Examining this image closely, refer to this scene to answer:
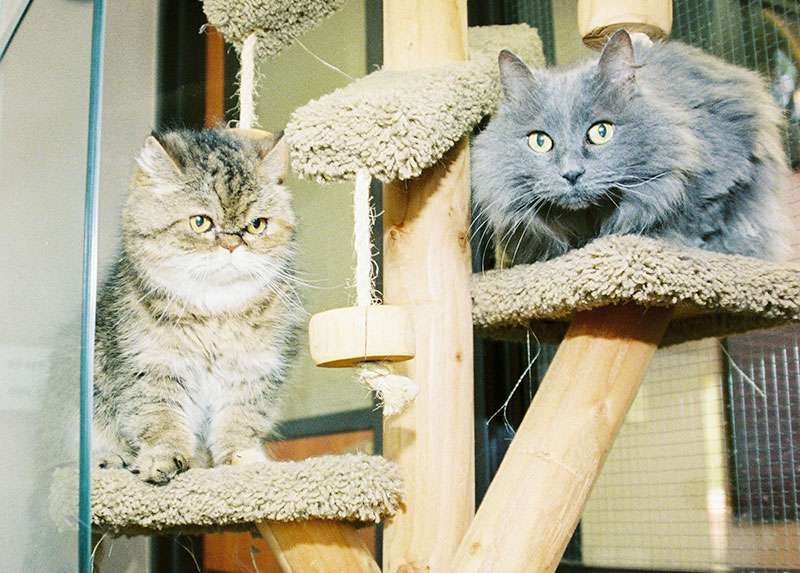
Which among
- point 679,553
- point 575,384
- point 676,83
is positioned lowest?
point 679,553

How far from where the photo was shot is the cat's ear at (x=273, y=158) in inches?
54.1

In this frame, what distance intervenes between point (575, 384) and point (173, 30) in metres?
1.18

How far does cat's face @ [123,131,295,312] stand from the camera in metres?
1.27

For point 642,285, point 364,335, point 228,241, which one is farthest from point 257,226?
point 642,285

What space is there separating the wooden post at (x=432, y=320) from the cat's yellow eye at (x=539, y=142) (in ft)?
0.34

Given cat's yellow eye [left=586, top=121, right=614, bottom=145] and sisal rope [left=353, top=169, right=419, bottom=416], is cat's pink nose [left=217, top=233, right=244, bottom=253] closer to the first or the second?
sisal rope [left=353, top=169, right=419, bottom=416]

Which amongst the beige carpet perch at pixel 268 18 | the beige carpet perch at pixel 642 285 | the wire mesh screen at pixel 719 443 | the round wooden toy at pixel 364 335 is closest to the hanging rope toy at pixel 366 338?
the round wooden toy at pixel 364 335

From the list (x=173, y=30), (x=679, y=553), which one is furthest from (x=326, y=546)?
(x=173, y=30)

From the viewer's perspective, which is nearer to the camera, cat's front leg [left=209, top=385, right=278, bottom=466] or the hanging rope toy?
the hanging rope toy

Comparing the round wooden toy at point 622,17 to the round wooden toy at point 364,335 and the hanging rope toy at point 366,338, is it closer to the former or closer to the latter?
the hanging rope toy at point 366,338

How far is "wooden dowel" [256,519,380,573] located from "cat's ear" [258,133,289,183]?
586mm

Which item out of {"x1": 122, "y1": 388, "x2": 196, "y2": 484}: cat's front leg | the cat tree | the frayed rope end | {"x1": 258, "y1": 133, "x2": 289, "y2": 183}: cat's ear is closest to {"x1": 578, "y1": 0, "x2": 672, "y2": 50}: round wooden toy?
the cat tree

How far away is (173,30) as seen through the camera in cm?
174

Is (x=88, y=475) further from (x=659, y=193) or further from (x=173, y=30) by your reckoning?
(x=173, y=30)
